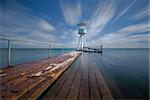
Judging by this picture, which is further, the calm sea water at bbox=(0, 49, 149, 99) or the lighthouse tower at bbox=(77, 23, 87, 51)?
the lighthouse tower at bbox=(77, 23, 87, 51)

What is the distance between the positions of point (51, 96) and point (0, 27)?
9.98 ft

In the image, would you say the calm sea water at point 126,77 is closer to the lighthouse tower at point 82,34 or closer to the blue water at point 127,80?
the blue water at point 127,80

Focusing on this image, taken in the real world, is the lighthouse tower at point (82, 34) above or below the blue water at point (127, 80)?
above

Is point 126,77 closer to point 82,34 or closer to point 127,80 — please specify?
point 127,80

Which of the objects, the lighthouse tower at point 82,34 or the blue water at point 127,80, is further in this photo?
the lighthouse tower at point 82,34

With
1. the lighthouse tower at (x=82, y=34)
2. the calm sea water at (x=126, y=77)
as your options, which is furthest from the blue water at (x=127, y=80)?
the lighthouse tower at (x=82, y=34)

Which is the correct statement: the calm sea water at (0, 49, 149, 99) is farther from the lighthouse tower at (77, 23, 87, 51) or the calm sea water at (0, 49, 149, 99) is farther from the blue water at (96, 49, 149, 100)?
the lighthouse tower at (77, 23, 87, 51)

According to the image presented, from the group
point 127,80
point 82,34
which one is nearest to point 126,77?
point 127,80

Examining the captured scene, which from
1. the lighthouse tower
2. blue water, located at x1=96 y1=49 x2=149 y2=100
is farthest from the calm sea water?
the lighthouse tower

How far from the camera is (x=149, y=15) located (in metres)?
3.43

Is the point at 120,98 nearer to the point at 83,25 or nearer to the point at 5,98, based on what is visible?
the point at 5,98

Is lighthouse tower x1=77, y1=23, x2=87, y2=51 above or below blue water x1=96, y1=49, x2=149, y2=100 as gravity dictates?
above

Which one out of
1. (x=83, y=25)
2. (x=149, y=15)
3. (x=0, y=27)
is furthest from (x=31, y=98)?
(x=83, y=25)

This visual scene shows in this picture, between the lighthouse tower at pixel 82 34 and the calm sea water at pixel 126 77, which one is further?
the lighthouse tower at pixel 82 34
